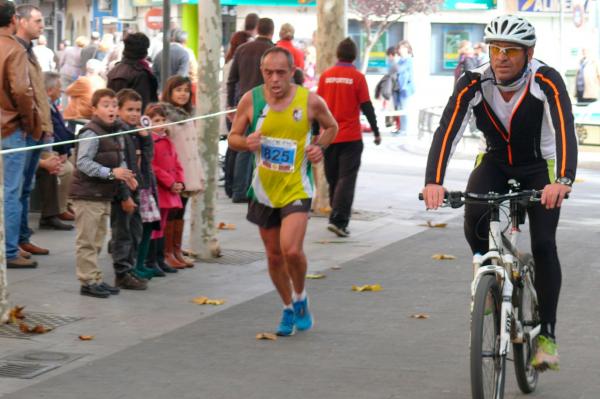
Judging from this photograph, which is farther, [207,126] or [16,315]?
[207,126]

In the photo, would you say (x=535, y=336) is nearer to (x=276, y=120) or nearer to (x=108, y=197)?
(x=276, y=120)

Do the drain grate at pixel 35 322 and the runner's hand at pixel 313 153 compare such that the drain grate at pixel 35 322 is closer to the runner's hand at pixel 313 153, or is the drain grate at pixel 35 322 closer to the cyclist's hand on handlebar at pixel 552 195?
the runner's hand at pixel 313 153

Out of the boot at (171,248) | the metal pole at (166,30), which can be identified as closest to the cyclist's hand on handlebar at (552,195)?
the boot at (171,248)

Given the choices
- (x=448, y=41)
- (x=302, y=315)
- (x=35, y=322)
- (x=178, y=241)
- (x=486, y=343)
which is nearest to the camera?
(x=486, y=343)

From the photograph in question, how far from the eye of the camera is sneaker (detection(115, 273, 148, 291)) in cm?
1052

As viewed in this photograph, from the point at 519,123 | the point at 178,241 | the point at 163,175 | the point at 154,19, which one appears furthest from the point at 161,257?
the point at 154,19

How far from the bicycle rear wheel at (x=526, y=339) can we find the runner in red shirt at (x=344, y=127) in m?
6.55

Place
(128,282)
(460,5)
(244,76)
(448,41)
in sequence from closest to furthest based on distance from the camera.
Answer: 1. (128,282)
2. (244,76)
3. (460,5)
4. (448,41)

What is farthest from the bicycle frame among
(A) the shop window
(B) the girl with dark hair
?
(A) the shop window

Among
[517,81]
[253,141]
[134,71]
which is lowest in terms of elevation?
[253,141]

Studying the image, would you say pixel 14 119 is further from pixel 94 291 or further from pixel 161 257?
pixel 94 291

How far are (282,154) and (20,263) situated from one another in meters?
3.31

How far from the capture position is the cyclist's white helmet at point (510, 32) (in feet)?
22.4

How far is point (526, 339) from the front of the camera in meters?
7.13
